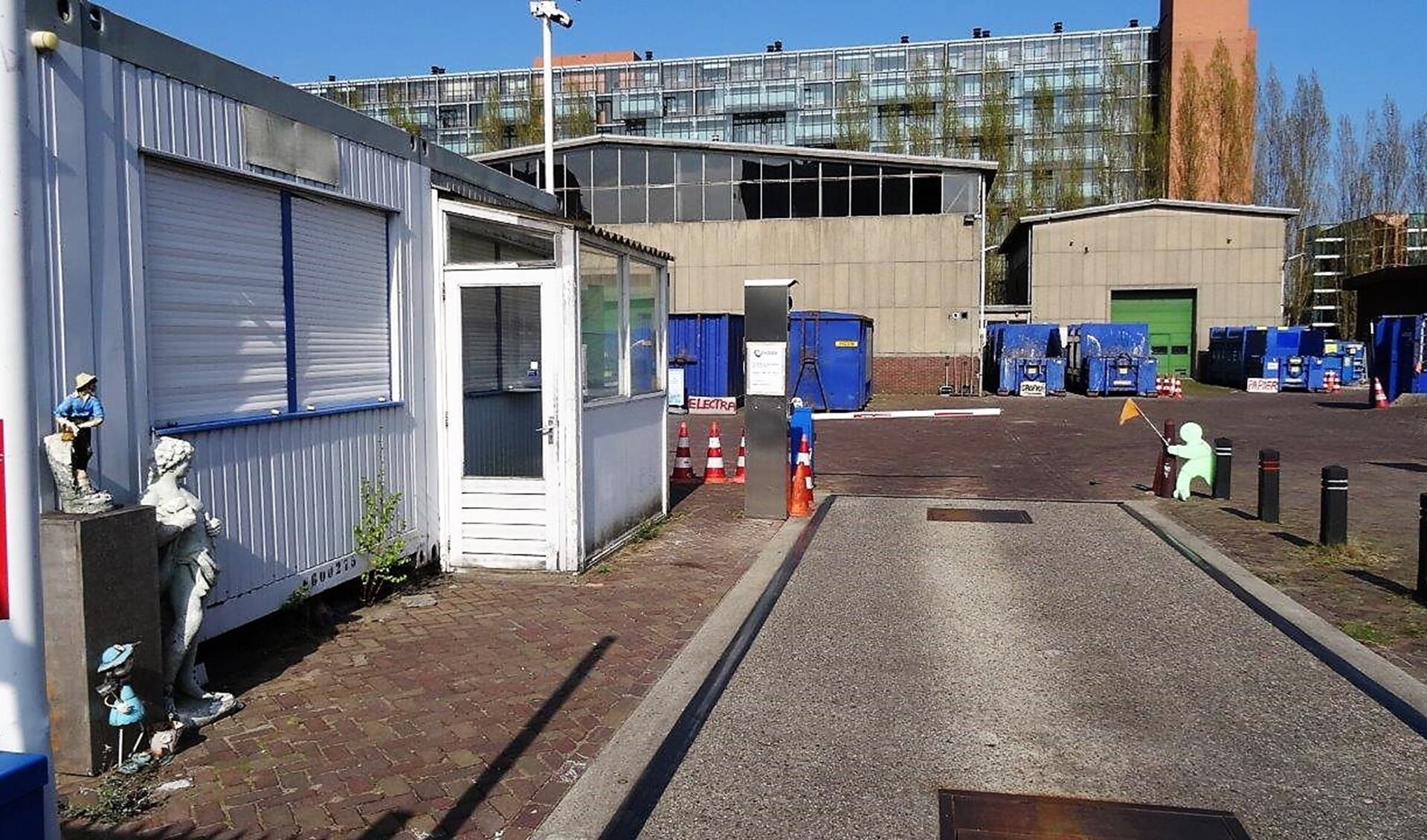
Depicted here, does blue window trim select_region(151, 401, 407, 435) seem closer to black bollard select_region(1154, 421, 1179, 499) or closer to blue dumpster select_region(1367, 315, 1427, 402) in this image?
black bollard select_region(1154, 421, 1179, 499)

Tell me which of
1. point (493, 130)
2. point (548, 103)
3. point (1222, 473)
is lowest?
point (1222, 473)

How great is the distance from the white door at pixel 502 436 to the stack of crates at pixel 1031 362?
30.1 m

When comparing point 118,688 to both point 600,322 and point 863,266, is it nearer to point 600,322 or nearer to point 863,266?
point 600,322

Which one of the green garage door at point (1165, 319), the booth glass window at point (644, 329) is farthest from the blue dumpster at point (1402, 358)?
the booth glass window at point (644, 329)

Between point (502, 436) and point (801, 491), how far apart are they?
3.80 metres

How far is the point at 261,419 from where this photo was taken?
6.09 m

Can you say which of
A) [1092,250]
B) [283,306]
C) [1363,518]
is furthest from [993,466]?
[1092,250]

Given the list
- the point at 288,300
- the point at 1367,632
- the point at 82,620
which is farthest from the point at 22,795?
the point at 1367,632

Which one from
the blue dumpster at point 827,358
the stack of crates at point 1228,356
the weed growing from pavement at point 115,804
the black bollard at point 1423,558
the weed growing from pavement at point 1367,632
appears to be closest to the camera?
the weed growing from pavement at point 115,804

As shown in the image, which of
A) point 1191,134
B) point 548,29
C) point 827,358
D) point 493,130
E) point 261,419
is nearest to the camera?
point 261,419

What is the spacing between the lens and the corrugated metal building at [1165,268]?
140ft

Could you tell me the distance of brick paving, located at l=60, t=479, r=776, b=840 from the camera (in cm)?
414

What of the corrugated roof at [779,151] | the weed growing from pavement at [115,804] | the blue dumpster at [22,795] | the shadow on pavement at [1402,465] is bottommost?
the weed growing from pavement at [115,804]

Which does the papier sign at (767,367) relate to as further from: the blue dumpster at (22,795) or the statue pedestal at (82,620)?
the blue dumpster at (22,795)
